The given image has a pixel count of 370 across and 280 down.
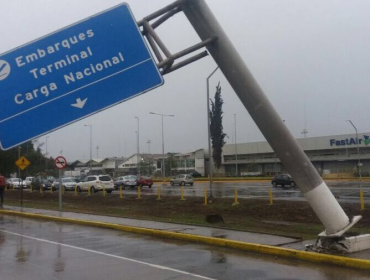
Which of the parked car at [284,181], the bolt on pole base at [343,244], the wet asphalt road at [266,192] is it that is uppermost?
the parked car at [284,181]

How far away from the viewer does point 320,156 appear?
8075 cm

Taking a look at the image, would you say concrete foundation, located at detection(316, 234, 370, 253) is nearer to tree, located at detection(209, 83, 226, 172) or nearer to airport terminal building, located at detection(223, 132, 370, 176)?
airport terminal building, located at detection(223, 132, 370, 176)

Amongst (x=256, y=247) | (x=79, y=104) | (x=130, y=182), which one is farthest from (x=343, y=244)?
(x=130, y=182)

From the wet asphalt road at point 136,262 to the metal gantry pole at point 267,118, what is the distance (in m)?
1.36

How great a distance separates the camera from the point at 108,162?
14738cm

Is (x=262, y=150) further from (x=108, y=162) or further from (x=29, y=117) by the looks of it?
(x=29, y=117)

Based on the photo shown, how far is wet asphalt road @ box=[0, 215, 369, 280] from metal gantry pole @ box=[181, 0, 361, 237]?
4.47ft

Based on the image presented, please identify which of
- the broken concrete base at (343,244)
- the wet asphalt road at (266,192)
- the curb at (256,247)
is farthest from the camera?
the wet asphalt road at (266,192)

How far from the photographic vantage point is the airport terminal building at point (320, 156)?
7500cm

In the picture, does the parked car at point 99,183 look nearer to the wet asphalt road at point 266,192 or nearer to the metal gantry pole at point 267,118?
the wet asphalt road at point 266,192

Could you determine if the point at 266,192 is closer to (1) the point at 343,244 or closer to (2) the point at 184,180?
(2) the point at 184,180

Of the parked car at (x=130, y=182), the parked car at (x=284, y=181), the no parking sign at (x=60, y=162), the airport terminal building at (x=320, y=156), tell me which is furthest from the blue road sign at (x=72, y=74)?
the airport terminal building at (x=320, y=156)

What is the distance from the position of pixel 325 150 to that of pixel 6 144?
79420mm

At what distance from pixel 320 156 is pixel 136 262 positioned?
75.1 meters
